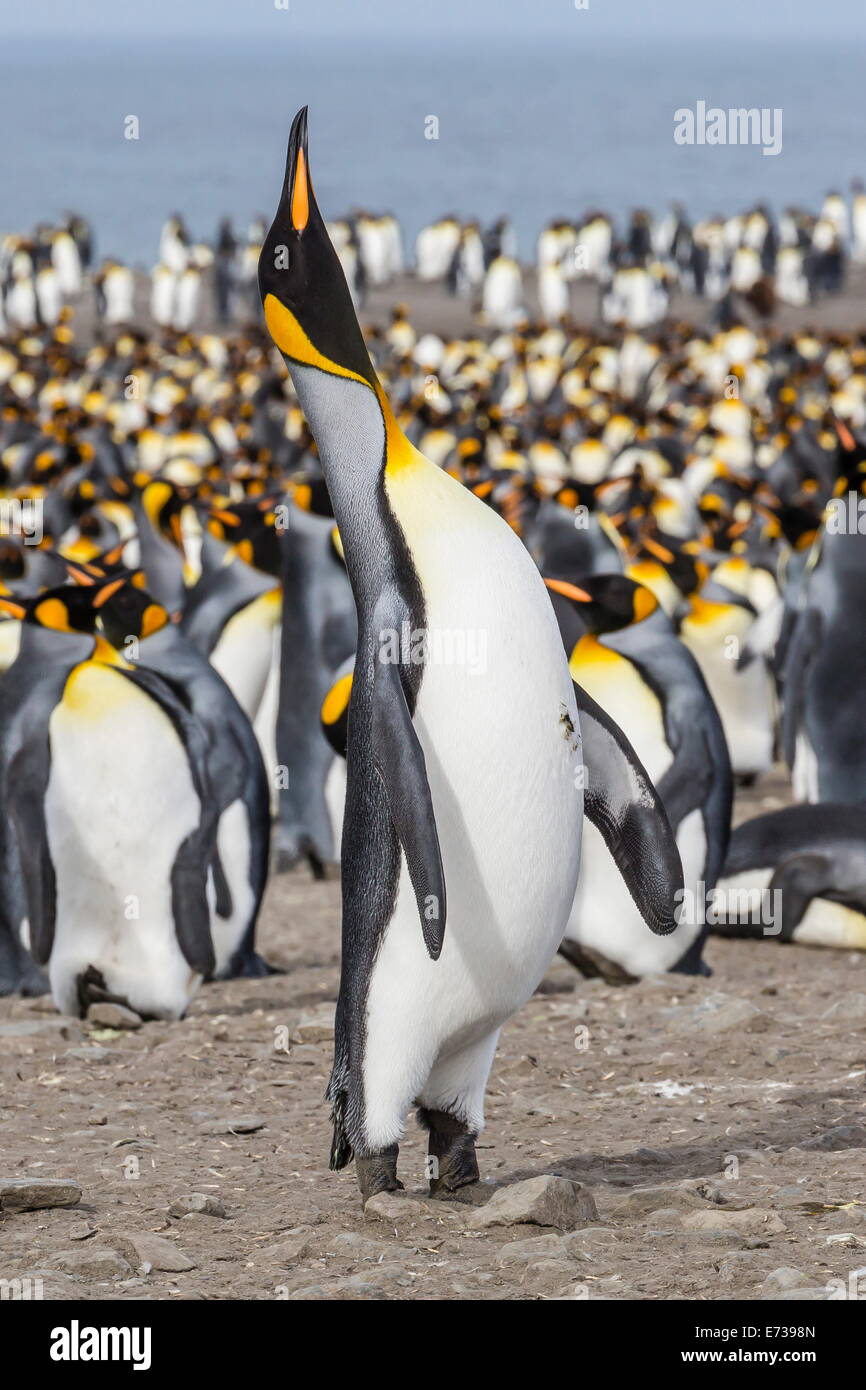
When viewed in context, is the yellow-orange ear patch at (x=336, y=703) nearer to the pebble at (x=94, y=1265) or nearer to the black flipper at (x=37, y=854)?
the black flipper at (x=37, y=854)

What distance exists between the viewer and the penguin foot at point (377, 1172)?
3145 millimetres

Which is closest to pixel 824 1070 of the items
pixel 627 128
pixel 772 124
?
pixel 772 124

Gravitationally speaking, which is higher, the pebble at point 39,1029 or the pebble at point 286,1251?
the pebble at point 286,1251

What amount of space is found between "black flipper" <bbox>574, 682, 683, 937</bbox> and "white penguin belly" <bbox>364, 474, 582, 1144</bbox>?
243 mm

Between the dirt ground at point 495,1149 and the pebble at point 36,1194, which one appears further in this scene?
the pebble at point 36,1194

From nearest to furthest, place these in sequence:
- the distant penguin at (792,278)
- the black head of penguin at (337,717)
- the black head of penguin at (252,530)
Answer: the black head of penguin at (337,717)
the black head of penguin at (252,530)
the distant penguin at (792,278)

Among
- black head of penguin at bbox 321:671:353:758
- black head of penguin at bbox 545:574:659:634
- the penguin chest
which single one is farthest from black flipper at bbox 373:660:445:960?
the penguin chest

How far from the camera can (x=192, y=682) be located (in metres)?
5.95

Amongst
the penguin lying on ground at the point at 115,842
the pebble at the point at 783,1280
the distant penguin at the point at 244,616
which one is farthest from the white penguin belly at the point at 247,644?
the pebble at the point at 783,1280

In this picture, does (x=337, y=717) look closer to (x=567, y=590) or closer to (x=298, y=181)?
(x=567, y=590)

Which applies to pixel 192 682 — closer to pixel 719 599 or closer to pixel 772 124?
pixel 772 124

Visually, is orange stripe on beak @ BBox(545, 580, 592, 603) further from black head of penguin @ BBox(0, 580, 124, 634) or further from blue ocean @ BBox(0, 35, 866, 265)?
blue ocean @ BBox(0, 35, 866, 265)

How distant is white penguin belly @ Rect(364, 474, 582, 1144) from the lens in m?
3.04

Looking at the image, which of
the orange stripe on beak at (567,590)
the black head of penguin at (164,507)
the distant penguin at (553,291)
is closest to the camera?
the orange stripe on beak at (567,590)
